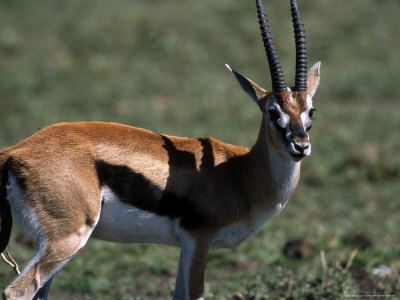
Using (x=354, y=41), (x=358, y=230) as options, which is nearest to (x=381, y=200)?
(x=358, y=230)

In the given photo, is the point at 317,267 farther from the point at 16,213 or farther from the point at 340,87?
the point at 340,87

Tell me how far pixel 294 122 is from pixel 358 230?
3.87 metres

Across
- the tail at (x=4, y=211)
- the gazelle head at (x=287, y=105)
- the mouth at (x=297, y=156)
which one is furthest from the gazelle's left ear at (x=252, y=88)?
the tail at (x=4, y=211)

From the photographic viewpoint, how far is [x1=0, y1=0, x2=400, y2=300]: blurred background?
6.95 metres

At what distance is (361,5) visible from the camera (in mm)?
17547

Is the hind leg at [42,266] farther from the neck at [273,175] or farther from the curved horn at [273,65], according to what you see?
the curved horn at [273,65]

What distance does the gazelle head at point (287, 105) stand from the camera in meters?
4.86

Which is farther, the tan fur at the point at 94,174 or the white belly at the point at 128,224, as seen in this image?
the white belly at the point at 128,224

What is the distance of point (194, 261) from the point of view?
16.5 ft

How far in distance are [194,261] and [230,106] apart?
8.31 metres

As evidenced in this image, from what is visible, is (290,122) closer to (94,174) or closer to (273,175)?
(273,175)

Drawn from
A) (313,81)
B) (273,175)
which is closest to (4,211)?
(273,175)

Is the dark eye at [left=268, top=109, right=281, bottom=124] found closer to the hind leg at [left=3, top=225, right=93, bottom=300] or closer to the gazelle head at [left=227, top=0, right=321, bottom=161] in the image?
the gazelle head at [left=227, top=0, right=321, bottom=161]

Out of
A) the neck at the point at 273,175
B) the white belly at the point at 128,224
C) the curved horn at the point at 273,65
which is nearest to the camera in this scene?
the white belly at the point at 128,224
